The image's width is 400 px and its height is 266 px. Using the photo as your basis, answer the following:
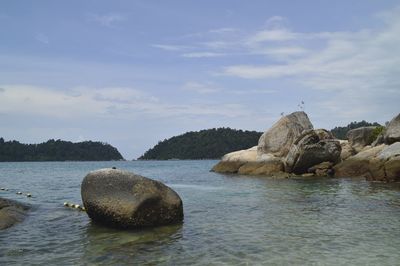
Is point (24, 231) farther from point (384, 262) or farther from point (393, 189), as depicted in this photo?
point (393, 189)

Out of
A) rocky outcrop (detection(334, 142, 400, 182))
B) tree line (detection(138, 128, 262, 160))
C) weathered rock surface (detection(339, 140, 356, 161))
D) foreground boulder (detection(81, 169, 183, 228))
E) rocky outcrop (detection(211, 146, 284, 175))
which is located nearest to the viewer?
foreground boulder (detection(81, 169, 183, 228))

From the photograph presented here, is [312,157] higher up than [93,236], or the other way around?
[312,157]

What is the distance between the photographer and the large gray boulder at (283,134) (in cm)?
4353

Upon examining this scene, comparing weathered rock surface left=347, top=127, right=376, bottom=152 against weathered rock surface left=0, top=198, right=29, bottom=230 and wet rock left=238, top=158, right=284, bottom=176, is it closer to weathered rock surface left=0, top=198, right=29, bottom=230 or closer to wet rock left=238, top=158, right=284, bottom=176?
wet rock left=238, top=158, right=284, bottom=176

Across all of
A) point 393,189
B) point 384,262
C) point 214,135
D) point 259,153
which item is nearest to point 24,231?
point 384,262

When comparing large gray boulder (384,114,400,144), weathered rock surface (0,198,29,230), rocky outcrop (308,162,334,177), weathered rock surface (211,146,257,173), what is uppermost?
large gray boulder (384,114,400,144)

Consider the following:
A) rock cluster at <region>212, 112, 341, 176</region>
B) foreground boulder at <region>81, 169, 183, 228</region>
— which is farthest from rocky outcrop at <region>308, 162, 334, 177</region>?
foreground boulder at <region>81, 169, 183, 228</region>

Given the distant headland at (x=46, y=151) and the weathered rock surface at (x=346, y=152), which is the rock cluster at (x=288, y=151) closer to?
the weathered rock surface at (x=346, y=152)

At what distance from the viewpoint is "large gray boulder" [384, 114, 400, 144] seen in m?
34.8

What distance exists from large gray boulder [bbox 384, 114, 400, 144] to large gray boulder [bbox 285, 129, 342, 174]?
4663 mm

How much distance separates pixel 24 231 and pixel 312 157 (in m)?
29.9

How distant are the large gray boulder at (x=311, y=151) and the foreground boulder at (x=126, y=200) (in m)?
25.4

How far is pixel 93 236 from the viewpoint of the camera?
13375mm

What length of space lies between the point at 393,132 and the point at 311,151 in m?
7.06
